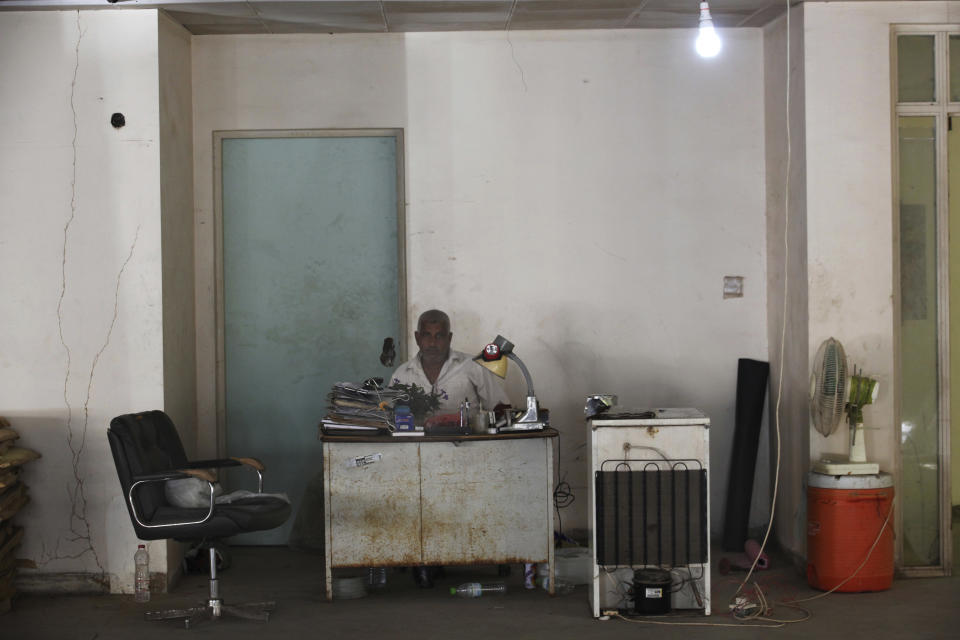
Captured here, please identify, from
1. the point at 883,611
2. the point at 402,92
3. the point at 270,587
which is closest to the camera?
the point at 883,611

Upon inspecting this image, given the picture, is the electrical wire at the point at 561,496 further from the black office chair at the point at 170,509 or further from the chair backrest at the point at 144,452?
the chair backrest at the point at 144,452

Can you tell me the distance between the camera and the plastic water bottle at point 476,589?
5031 mm

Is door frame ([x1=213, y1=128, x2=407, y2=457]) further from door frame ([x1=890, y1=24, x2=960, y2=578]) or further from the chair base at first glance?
door frame ([x1=890, y1=24, x2=960, y2=578])

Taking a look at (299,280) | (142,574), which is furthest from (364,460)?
(299,280)

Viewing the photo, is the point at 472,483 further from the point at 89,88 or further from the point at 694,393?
the point at 89,88

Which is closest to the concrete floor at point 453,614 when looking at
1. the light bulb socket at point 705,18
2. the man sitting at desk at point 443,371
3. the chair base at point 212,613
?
the chair base at point 212,613

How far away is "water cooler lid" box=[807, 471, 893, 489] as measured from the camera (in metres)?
5.01

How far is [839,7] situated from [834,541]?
9.45 feet

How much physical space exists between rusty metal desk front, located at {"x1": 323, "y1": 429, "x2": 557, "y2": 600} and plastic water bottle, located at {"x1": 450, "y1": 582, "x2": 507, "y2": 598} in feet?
0.63

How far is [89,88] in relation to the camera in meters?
5.32

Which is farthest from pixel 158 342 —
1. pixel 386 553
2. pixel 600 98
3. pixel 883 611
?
pixel 883 611

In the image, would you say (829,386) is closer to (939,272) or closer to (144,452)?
(939,272)

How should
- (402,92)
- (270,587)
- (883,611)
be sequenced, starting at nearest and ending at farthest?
(883,611) < (270,587) < (402,92)

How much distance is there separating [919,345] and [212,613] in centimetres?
402
